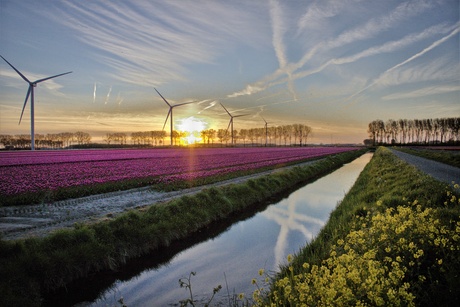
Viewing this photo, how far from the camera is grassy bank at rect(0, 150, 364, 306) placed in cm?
697

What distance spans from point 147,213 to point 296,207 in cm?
942

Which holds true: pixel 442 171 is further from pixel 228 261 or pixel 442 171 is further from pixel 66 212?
pixel 66 212

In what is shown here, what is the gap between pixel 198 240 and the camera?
11836 millimetres

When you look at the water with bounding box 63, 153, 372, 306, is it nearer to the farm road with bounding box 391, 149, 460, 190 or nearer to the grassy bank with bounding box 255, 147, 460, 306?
the grassy bank with bounding box 255, 147, 460, 306

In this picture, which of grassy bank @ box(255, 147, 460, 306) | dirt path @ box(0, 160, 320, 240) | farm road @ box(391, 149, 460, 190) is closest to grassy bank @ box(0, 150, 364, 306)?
dirt path @ box(0, 160, 320, 240)

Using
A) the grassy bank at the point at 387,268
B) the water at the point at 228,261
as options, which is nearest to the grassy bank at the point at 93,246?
the water at the point at 228,261

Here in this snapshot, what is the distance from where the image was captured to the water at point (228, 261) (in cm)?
773

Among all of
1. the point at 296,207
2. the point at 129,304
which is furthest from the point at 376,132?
the point at 129,304

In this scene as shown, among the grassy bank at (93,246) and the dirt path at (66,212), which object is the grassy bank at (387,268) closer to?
the grassy bank at (93,246)

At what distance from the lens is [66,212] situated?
43.2ft

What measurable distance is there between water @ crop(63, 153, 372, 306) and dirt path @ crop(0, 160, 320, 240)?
4.05 metres

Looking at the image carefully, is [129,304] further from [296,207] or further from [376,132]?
[376,132]

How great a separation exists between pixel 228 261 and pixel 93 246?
4100 mm

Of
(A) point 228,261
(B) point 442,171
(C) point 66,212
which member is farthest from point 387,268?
(B) point 442,171
